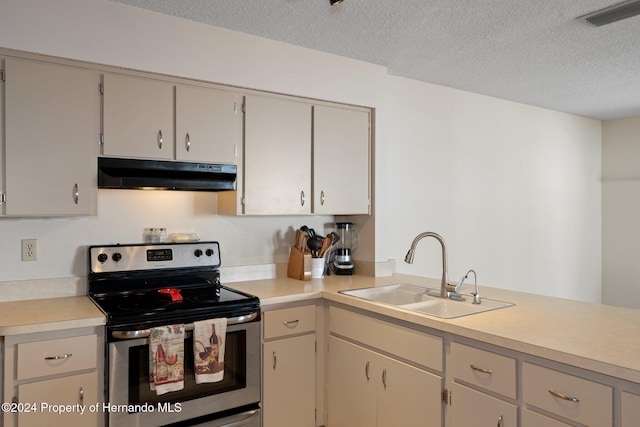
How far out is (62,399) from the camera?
1.93 metres

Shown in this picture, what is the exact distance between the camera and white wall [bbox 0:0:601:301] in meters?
2.36

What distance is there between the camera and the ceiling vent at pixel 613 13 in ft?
7.59

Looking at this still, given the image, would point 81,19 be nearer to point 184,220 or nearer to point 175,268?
point 184,220

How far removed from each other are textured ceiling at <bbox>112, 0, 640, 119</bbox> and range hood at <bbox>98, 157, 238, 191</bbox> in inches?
32.2

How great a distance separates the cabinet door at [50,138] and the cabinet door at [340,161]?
1.35m

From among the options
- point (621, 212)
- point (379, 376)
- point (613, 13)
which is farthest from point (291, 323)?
point (621, 212)

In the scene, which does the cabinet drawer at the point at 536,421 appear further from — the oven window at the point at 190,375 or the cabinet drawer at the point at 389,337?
the oven window at the point at 190,375

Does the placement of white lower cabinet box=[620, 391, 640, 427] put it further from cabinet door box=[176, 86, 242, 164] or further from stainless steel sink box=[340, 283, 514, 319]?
cabinet door box=[176, 86, 242, 164]

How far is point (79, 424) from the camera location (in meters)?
1.96

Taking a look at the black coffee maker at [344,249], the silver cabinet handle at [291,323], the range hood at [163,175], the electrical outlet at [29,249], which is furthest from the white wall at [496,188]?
the electrical outlet at [29,249]

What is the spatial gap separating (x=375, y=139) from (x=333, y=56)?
647 mm

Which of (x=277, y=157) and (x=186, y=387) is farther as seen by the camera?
(x=277, y=157)

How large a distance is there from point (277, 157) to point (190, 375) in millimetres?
1378

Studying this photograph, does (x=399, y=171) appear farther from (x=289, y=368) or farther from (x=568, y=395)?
(x=568, y=395)
